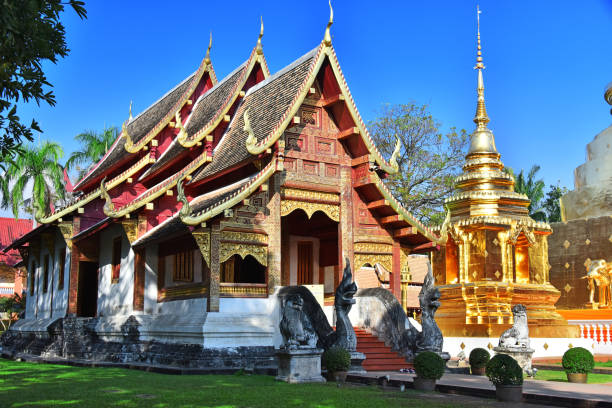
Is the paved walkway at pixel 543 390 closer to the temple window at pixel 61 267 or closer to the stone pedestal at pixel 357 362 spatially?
the stone pedestal at pixel 357 362

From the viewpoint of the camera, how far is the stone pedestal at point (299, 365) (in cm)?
1080

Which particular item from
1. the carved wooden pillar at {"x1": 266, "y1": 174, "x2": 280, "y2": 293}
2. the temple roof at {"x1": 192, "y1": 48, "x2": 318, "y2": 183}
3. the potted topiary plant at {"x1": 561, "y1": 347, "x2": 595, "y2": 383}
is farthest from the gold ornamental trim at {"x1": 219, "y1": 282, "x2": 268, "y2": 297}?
the potted topiary plant at {"x1": 561, "y1": 347, "x2": 595, "y2": 383}

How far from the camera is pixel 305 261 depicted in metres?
17.8

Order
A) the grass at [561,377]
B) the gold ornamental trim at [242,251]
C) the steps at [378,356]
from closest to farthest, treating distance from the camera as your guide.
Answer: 1. the grass at [561,377]
2. the steps at [378,356]
3. the gold ornamental trim at [242,251]

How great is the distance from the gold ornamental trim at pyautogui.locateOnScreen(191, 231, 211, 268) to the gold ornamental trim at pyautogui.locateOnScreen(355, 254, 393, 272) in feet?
12.0

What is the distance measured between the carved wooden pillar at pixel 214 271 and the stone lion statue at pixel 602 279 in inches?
446

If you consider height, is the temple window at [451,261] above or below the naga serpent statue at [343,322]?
above

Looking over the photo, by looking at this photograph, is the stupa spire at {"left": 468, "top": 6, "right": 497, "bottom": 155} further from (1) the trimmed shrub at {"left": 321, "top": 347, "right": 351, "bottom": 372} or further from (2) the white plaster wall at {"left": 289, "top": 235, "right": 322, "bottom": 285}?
(1) the trimmed shrub at {"left": 321, "top": 347, "right": 351, "bottom": 372}

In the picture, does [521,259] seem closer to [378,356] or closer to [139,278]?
[378,356]

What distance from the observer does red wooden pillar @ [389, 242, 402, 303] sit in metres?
Result: 15.6

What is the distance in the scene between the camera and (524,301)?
16844 millimetres

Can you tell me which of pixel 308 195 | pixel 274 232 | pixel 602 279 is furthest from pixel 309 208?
pixel 602 279

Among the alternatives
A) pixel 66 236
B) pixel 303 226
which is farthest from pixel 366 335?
pixel 66 236

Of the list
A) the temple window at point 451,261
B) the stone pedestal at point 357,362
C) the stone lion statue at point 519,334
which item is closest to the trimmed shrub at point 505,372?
the stone lion statue at point 519,334
